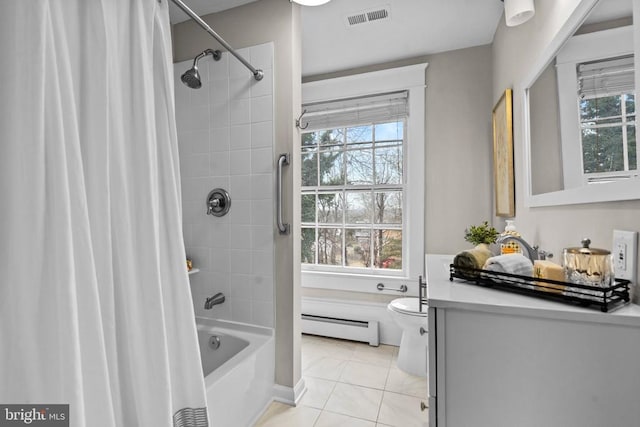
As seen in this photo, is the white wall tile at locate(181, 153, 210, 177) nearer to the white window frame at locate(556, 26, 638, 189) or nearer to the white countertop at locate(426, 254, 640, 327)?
the white countertop at locate(426, 254, 640, 327)

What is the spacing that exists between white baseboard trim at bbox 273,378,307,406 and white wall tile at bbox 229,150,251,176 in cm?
132

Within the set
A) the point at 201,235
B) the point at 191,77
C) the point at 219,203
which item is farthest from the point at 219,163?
the point at 191,77

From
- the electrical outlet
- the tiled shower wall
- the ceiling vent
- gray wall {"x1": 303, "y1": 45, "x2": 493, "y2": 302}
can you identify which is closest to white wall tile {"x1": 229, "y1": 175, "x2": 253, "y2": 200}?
the tiled shower wall

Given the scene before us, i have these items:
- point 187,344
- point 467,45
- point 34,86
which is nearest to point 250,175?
point 187,344

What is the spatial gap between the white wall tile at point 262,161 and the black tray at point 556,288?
4.02 ft

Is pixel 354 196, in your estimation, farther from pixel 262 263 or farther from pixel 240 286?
pixel 240 286

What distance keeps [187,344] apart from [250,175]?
4.20ft

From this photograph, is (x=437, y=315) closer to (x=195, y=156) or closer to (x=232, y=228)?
(x=232, y=228)

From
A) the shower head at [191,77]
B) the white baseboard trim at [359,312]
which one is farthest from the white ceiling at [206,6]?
the white baseboard trim at [359,312]

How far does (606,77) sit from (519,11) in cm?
75

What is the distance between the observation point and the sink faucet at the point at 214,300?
Answer: 185 cm

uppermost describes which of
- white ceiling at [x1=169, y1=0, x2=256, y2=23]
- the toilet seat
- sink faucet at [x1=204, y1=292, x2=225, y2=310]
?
white ceiling at [x1=169, y1=0, x2=256, y2=23]

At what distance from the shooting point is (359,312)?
8.70 feet

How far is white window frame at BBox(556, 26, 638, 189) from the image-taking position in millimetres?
914
